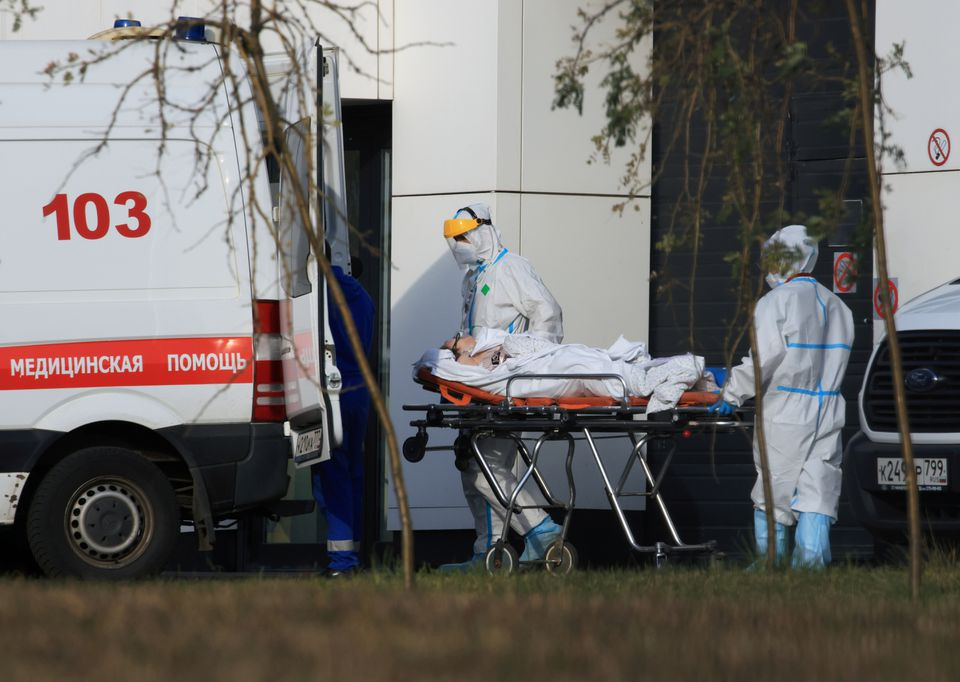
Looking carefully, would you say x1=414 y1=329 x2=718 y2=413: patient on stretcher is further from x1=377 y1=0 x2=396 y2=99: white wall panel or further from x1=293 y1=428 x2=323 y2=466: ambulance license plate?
x1=377 y1=0 x2=396 y2=99: white wall panel

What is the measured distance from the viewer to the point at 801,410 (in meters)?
8.82

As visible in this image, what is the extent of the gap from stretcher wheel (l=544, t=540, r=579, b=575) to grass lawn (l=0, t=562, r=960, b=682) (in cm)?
215

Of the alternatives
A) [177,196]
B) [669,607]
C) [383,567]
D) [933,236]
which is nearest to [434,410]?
[383,567]

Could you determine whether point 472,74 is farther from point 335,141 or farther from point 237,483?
point 237,483

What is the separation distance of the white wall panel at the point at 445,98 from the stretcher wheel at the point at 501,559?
3207 mm

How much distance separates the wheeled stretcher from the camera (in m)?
8.42

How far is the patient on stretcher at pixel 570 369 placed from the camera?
333 inches

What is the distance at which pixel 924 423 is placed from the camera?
789cm

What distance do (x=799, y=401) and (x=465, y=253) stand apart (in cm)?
238

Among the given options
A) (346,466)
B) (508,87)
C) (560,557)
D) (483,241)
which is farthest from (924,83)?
(346,466)

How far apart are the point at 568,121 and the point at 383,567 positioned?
15.2 feet

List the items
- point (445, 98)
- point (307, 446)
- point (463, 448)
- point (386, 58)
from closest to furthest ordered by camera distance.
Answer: point (307, 446) → point (463, 448) → point (445, 98) → point (386, 58)

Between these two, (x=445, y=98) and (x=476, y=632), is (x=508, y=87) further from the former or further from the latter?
(x=476, y=632)

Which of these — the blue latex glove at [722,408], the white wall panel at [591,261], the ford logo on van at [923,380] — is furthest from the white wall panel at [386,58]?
the ford logo on van at [923,380]
